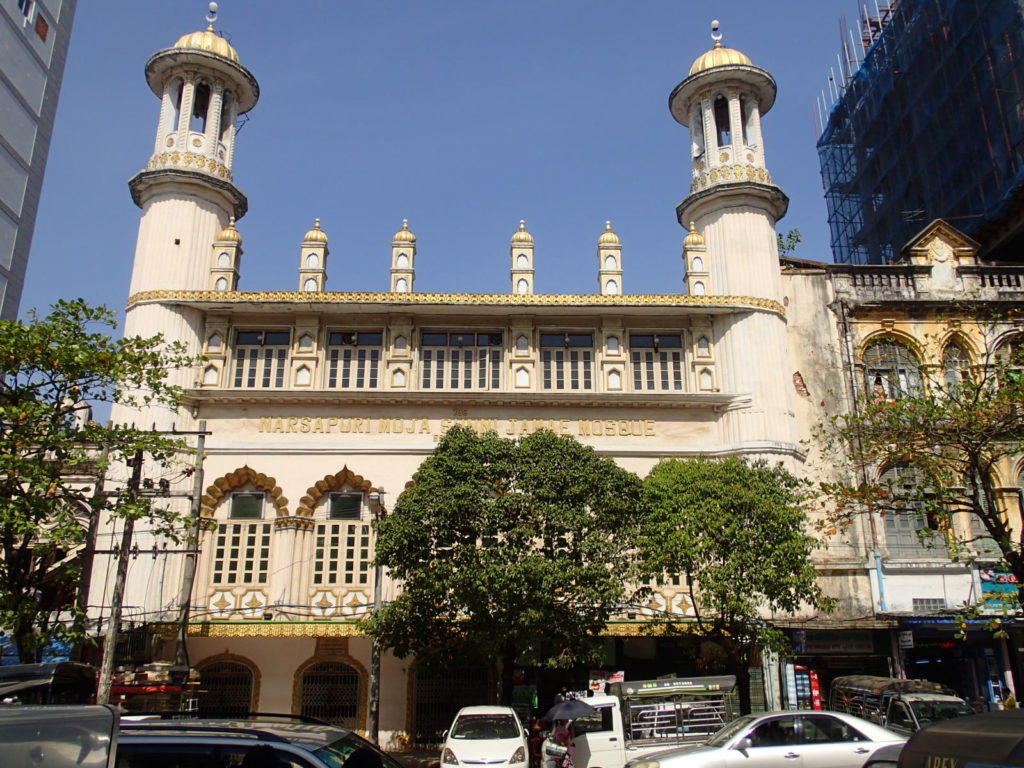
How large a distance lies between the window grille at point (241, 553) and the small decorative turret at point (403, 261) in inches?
298

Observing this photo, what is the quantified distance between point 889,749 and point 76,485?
21.5 m

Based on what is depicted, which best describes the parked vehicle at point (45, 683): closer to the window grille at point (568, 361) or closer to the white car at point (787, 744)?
the white car at point (787, 744)

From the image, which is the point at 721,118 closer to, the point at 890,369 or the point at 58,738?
the point at 890,369

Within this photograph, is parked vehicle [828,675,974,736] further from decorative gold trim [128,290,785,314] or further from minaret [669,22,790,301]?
minaret [669,22,790,301]

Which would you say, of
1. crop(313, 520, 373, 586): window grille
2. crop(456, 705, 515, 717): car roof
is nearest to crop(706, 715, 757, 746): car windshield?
crop(456, 705, 515, 717): car roof

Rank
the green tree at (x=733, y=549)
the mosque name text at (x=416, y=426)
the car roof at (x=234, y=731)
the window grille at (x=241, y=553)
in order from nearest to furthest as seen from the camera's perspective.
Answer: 1. the car roof at (x=234, y=731)
2. the green tree at (x=733, y=549)
3. the window grille at (x=241, y=553)
4. the mosque name text at (x=416, y=426)

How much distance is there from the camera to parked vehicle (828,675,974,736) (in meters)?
15.3

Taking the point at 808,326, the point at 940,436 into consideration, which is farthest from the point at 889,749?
the point at 808,326

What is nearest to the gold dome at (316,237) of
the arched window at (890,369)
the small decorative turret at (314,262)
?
Result: the small decorative turret at (314,262)

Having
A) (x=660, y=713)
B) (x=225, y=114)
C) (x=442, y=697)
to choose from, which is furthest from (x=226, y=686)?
(x=225, y=114)

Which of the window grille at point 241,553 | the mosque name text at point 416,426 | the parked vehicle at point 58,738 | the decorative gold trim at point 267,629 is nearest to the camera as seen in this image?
the parked vehicle at point 58,738

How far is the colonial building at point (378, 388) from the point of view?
69.6 feet

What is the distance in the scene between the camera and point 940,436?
15.4 metres

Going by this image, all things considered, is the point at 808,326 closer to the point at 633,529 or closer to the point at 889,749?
the point at 633,529
